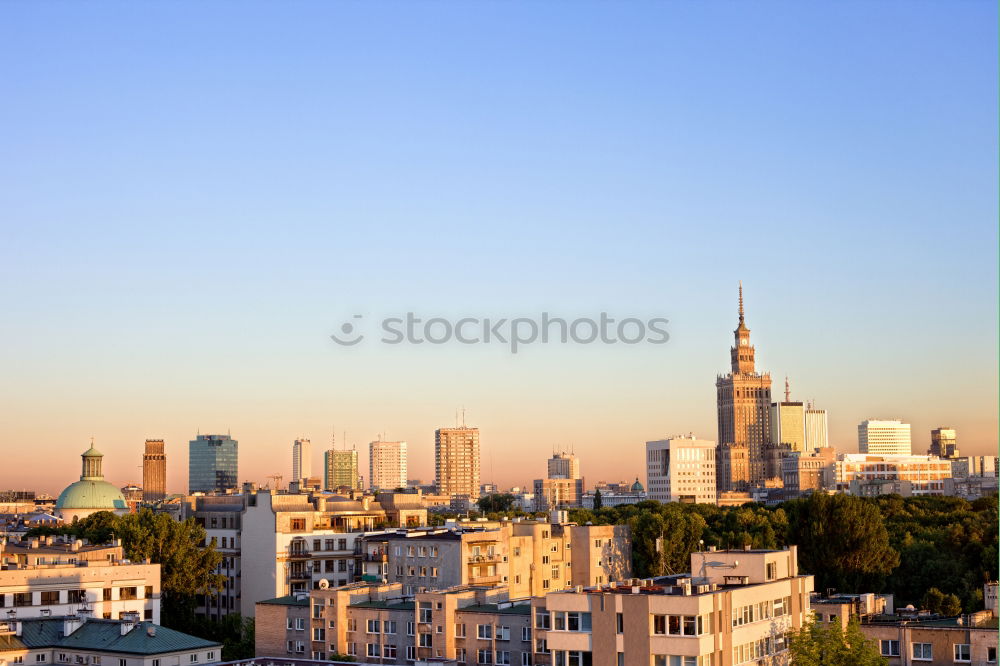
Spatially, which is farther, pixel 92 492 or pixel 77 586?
pixel 92 492

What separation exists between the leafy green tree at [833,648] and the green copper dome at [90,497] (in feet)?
395

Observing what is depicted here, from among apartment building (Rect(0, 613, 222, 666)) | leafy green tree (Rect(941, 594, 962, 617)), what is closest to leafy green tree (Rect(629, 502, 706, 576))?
leafy green tree (Rect(941, 594, 962, 617))

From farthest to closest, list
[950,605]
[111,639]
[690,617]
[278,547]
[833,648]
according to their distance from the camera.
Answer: [278,547]
[950,605]
[111,639]
[833,648]
[690,617]

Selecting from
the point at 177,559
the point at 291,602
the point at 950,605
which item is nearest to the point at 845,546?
the point at 950,605

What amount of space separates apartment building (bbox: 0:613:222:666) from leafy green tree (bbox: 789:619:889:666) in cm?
2731

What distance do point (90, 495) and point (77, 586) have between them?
89.5 m

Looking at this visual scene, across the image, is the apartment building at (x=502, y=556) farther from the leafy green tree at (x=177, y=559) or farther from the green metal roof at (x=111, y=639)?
the green metal roof at (x=111, y=639)

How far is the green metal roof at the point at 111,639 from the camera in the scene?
60.9 meters

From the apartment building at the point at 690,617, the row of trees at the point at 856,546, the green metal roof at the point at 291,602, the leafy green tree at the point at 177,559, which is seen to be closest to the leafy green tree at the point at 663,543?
the row of trees at the point at 856,546

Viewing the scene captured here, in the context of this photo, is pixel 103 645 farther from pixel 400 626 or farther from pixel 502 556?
pixel 502 556

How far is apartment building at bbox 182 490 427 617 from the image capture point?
335 ft

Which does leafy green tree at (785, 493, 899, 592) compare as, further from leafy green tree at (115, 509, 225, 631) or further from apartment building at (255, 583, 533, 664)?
leafy green tree at (115, 509, 225, 631)

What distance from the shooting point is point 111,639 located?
62125 mm

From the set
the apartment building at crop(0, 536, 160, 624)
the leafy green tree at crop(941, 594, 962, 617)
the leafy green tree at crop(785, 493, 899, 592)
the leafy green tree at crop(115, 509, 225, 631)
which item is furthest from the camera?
the leafy green tree at crop(785, 493, 899, 592)
